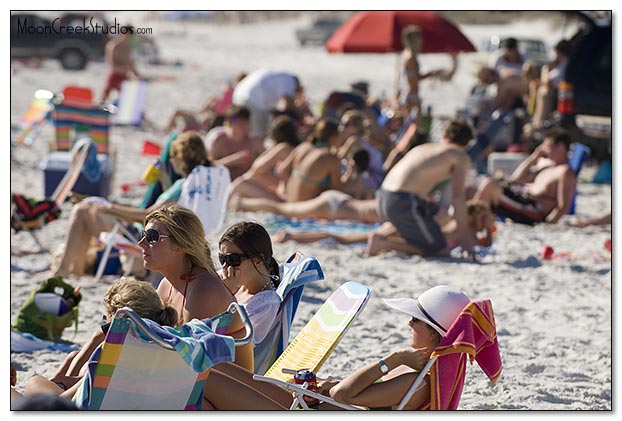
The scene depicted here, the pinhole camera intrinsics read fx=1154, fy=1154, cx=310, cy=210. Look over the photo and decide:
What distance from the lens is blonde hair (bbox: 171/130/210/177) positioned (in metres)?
6.24

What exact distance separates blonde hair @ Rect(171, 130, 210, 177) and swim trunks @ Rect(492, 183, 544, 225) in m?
3.34

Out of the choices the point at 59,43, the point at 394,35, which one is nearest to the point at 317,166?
the point at 394,35

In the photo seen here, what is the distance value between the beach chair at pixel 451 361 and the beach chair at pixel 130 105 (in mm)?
10801

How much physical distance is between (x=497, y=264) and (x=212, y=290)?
3961mm

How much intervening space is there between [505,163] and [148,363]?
8.34 m

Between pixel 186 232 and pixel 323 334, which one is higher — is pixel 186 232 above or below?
above

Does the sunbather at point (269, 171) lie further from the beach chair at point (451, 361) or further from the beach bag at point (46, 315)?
the beach chair at point (451, 361)

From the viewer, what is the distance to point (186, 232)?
13.3 ft

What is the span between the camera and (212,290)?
13.0 feet

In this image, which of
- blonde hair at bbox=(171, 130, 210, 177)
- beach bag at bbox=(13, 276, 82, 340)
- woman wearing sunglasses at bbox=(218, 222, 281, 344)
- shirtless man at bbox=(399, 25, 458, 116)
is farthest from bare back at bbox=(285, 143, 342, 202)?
woman wearing sunglasses at bbox=(218, 222, 281, 344)

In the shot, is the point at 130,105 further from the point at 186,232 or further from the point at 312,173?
the point at 186,232

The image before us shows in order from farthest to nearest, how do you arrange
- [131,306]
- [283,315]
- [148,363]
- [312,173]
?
[312,173] → [283,315] → [131,306] → [148,363]
